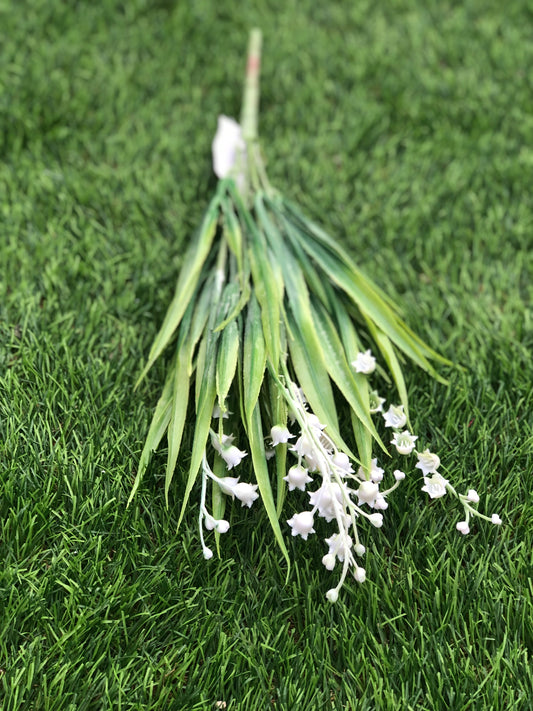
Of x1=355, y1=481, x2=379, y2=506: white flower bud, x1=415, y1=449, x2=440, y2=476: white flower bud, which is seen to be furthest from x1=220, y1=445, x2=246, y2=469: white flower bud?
x1=415, y1=449, x2=440, y2=476: white flower bud

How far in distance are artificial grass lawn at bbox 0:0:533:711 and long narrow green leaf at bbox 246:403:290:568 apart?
0.13 meters

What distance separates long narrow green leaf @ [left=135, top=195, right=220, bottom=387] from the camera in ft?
5.00

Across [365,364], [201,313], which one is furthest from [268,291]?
[365,364]

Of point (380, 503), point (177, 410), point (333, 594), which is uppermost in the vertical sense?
point (177, 410)

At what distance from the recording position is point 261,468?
4.17ft

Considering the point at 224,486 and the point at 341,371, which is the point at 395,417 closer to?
the point at 341,371

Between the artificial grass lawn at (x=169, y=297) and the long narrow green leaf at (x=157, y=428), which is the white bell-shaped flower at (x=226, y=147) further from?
the long narrow green leaf at (x=157, y=428)

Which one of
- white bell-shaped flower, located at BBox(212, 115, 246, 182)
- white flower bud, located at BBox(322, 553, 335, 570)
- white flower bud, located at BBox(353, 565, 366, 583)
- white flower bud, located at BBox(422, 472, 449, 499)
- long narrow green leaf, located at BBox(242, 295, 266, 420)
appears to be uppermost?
white bell-shaped flower, located at BBox(212, 115, 246, 182)

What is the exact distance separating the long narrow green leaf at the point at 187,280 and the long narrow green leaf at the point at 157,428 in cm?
7

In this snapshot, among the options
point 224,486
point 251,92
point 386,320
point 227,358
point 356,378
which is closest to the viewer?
point 224,486

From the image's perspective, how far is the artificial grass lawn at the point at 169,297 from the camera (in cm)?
118

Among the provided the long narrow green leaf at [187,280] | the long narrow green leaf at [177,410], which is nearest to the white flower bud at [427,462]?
the long narrow green leaf at [177,410]

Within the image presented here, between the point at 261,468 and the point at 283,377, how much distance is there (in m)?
0.20

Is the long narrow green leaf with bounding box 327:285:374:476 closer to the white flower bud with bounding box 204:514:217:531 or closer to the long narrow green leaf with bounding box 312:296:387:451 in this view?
the long narrow green leaf with bounding box 312:296:387:451
